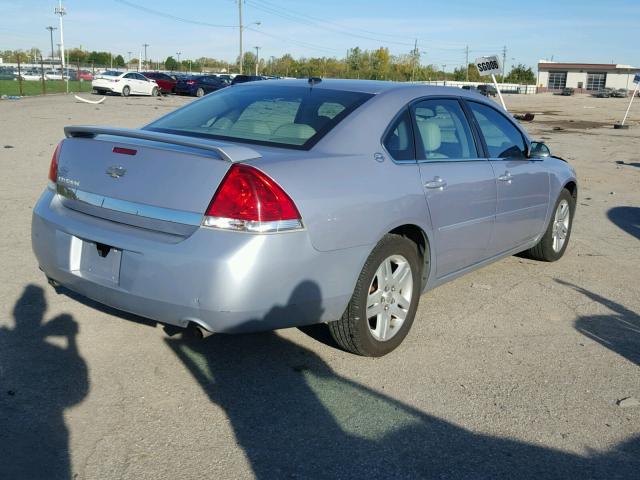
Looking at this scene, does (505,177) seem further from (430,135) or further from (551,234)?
(551,234)

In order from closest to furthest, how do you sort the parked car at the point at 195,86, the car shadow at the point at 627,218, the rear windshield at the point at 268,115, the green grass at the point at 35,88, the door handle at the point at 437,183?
the rear windshield at the point at 268,115 < the door handle at the point at 437,183 < the car shadow at the point at 627,218 < the green grass at the point at 35,88 < the parked car at the point at 195,86

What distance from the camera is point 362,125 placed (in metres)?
3.86

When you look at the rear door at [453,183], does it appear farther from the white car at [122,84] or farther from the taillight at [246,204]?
the white car at [122,84]

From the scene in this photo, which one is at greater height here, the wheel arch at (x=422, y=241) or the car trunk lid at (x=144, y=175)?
the car trunk lid at (x=144, y=175)

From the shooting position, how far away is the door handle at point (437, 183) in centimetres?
416

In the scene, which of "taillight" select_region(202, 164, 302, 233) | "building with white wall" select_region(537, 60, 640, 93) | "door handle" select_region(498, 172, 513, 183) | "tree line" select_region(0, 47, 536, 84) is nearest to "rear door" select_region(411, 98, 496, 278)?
"door handle" select_region(498, 172, 513, 183)

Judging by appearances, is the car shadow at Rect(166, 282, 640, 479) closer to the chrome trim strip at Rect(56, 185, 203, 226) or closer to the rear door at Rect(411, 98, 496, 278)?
the chrome trim strip at Rect(56, 185, 203, 226)

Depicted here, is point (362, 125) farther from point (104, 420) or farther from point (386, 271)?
point (104, 420)

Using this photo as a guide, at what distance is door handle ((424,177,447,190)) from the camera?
416 centimetres

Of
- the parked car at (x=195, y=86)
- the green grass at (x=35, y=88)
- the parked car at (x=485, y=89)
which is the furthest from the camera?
the parked car at (x=195, y=86)

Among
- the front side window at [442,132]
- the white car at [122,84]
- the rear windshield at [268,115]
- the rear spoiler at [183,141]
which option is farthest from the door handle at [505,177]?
the white car at [122,84]

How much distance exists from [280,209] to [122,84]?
37908 mm

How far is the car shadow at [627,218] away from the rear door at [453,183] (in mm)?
3920

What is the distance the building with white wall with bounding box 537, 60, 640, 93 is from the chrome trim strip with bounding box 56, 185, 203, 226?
129 metres
